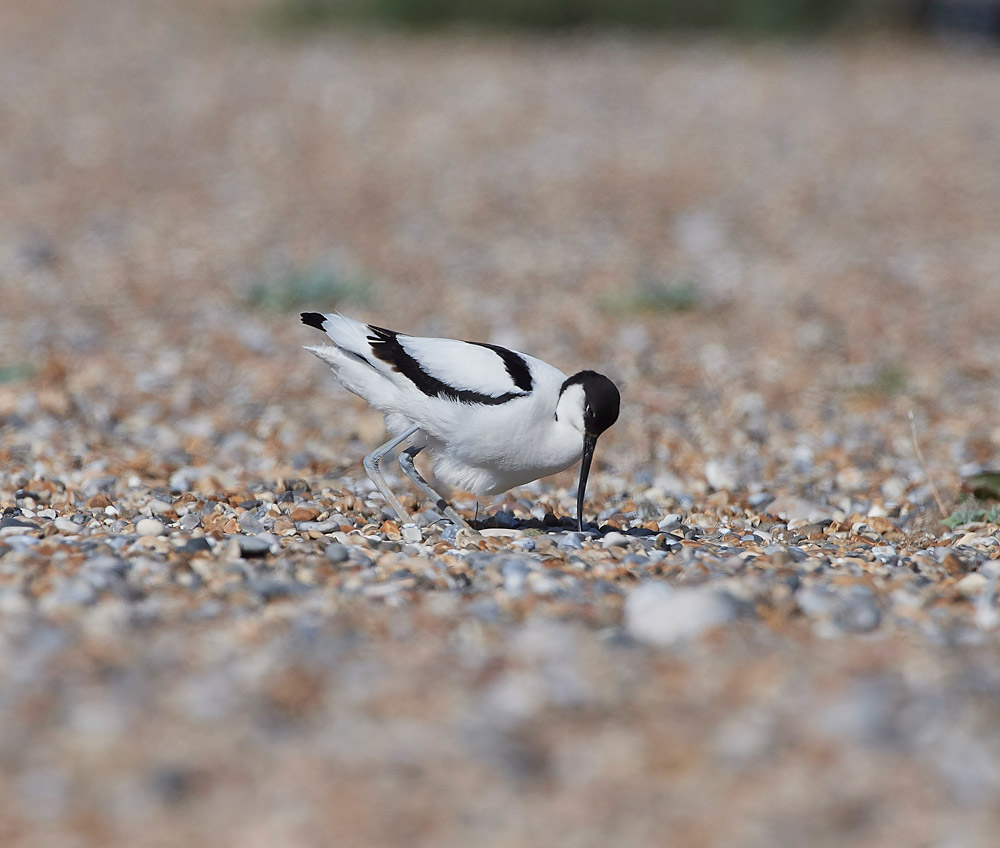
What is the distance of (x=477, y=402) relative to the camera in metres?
4.52

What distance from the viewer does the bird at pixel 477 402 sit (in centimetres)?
452

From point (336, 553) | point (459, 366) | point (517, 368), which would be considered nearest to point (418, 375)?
point (459, 366)

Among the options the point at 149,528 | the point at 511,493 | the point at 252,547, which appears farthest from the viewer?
the point at 511,493

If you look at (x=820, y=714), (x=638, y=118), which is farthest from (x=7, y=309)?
(x=638, y=118)

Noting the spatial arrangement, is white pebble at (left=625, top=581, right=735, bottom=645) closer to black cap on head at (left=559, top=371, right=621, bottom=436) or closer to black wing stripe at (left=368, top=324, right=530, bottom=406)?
black cap on head at (left=559, top=371, right=621, bottom=436)

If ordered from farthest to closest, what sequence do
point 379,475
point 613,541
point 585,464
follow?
1. point 379,475
2. point 585,464
3. point 613,541

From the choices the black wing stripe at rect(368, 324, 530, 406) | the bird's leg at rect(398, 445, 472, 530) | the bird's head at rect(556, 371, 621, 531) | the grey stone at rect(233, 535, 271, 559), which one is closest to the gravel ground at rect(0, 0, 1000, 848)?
the grey stone at rect(233, 535, 271, 559)

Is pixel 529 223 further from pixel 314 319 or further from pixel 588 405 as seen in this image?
pixel 588 405

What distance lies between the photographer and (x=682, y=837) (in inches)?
100

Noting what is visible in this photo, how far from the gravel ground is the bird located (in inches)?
11.5

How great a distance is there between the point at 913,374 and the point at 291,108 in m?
8.42

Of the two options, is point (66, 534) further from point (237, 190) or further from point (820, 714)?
point (237, 190)

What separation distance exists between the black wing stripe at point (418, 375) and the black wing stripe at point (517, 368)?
0.8 inches

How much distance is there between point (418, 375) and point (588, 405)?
621mm
